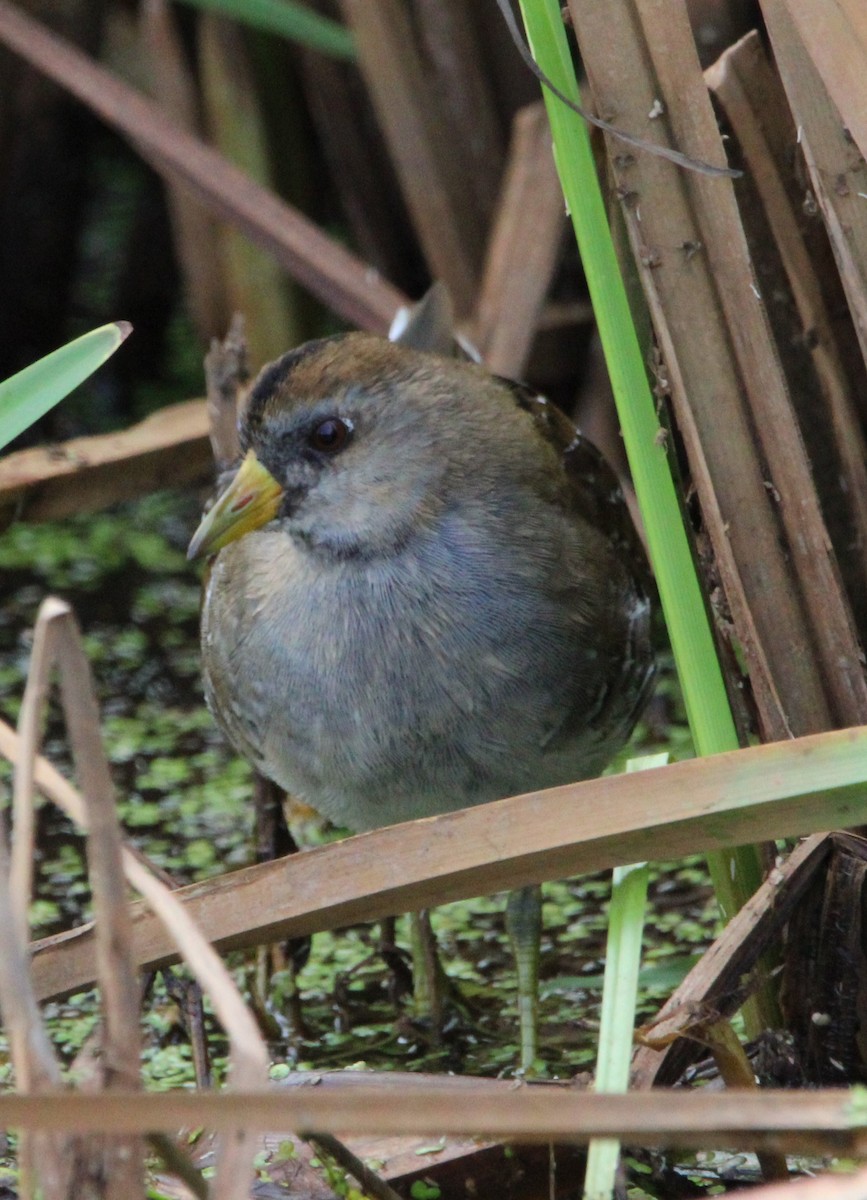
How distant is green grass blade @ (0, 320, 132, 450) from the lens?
1.80 metres

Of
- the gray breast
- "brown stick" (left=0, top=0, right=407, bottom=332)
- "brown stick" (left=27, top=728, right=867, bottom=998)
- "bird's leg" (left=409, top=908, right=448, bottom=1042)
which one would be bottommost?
"bird's leg" (left=409, top=908, right=448, bottom=1042)

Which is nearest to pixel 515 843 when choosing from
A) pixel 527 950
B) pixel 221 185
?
pixel 527 950

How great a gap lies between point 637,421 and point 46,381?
2.20 feet

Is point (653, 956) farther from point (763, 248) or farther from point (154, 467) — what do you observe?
point (154, 467)

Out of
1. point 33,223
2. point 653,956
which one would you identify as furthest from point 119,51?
point 653,956

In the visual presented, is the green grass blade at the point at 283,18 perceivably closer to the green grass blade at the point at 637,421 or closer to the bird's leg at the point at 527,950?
the green grass blade at the point at 637,421

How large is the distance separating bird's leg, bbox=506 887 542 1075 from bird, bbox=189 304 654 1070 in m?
0.25

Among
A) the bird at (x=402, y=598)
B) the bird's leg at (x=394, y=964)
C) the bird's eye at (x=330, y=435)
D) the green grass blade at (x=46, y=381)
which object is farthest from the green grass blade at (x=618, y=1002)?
the bird's leg at (x=394, y=964)

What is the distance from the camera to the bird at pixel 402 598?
222 centimetres

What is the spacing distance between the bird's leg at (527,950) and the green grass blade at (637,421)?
0.68 metres

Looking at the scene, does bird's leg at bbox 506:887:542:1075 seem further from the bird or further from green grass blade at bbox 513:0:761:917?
green grass blade at bbox 513:0:761:917

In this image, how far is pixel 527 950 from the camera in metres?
2.55

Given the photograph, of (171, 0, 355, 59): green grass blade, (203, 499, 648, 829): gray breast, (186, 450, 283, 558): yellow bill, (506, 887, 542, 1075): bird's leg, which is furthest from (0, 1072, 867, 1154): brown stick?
(171, 0, 355, 59): green grass blade

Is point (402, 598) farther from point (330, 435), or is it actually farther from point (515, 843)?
point (515, 843)
